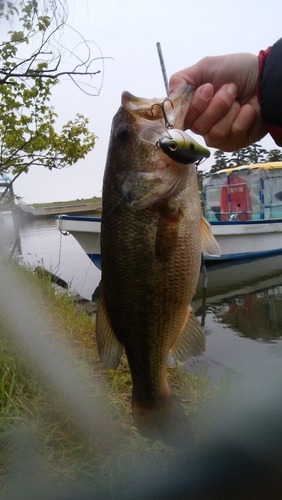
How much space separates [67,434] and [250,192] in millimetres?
13506

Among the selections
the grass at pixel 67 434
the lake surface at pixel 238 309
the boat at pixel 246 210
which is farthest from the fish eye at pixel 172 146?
the boat at pixel 246 210

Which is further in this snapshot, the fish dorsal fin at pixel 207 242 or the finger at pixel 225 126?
the finger at pixel 225 126

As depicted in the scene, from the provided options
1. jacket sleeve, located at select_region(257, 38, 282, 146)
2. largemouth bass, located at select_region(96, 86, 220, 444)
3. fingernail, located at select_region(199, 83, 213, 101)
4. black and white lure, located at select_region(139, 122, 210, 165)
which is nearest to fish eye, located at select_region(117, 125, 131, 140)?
largemouth bass, located at select_region(96, 86, 220, 444)

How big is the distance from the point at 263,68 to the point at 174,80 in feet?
1.40

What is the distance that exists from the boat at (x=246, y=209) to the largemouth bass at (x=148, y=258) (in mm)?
11874

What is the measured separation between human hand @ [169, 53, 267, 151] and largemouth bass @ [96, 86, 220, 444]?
223mm

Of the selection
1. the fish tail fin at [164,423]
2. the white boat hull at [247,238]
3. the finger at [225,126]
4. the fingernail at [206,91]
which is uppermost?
the fingernail at [206,91]

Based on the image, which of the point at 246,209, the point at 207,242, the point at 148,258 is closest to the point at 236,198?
the point at 246,209

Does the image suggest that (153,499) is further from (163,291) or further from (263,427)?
(163,291)

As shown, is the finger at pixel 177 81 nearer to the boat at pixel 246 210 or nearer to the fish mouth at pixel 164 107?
the fish mouth at pixel 164 107

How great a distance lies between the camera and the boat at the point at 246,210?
13.9m

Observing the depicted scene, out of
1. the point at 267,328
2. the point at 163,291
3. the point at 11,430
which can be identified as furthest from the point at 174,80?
the point at 267,328

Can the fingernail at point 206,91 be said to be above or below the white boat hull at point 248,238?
above

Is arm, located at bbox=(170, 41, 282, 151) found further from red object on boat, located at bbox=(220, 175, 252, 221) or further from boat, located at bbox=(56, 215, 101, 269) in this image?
red object on boat, located at bbox=(220, 175, 252, 221)
